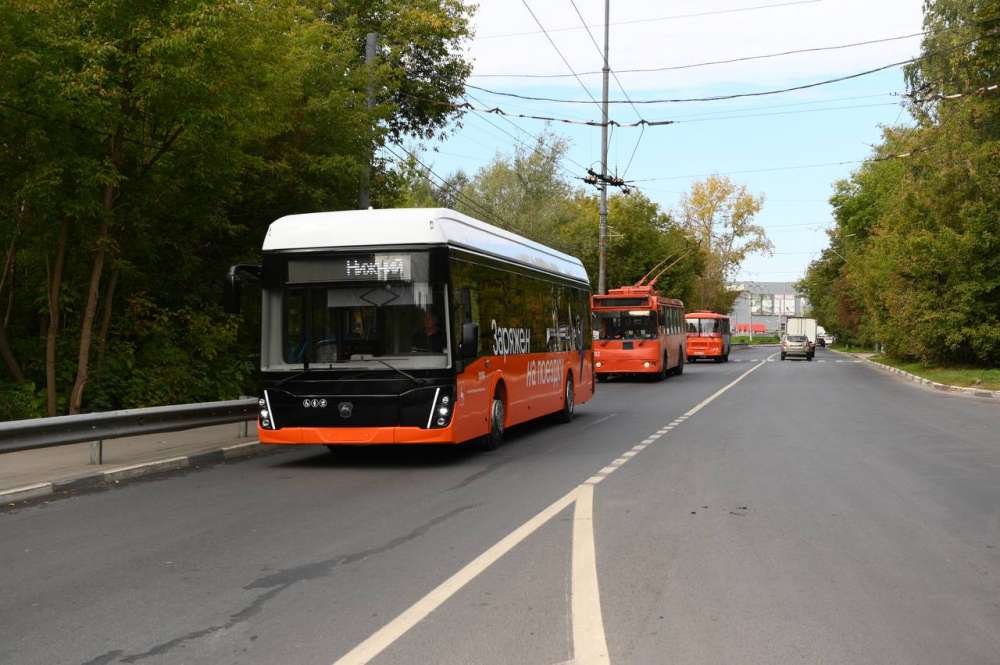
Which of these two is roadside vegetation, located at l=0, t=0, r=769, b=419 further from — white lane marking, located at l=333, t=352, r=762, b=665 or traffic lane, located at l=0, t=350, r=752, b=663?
white lane marking, located at l=333, t=352, r=762, b=665

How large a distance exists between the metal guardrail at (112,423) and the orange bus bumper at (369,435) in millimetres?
1765

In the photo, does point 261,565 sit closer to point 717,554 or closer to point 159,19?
point 717,554

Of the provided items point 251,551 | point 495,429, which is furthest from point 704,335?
point 251,551

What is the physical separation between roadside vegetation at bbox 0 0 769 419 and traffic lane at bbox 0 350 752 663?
4886mm

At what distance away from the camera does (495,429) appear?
14977 millimetres

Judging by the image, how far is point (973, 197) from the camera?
39.1 meters

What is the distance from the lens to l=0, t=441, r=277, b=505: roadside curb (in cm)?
1038

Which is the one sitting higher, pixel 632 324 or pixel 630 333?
pixel 632 324

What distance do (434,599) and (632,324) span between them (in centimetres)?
3083

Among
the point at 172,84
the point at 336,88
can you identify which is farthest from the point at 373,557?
the point at 336,88

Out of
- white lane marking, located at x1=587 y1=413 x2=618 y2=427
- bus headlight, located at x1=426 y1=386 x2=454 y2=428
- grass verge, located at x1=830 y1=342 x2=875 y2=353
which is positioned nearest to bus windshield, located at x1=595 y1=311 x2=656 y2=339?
white lane marking, located at x1=587 y1=413 x2=618 y2=427

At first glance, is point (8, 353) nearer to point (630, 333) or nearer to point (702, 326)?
point (630, 333)

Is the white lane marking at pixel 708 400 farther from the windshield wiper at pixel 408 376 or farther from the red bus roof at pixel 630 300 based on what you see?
the windshield wiper at pixel 408 376

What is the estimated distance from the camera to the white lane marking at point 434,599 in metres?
5.12
